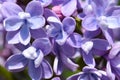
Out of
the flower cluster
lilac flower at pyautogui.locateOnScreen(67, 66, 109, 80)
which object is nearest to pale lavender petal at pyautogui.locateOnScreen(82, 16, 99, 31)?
the flower cluster

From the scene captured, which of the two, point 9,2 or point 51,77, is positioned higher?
point 9,2

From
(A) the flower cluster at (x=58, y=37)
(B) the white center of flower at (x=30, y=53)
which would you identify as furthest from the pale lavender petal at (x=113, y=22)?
(B) the white center of flower at (x=30, y=53)

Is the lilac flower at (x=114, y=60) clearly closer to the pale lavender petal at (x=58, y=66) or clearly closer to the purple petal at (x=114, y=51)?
the purple petal at (x=114, y=51)

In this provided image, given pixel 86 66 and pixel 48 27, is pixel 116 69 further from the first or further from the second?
pixel 48 27

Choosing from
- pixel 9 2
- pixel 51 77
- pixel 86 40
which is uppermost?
pixel 9 2

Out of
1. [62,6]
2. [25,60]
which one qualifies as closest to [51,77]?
[25,60]

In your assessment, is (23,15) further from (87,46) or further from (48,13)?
(87,46)
